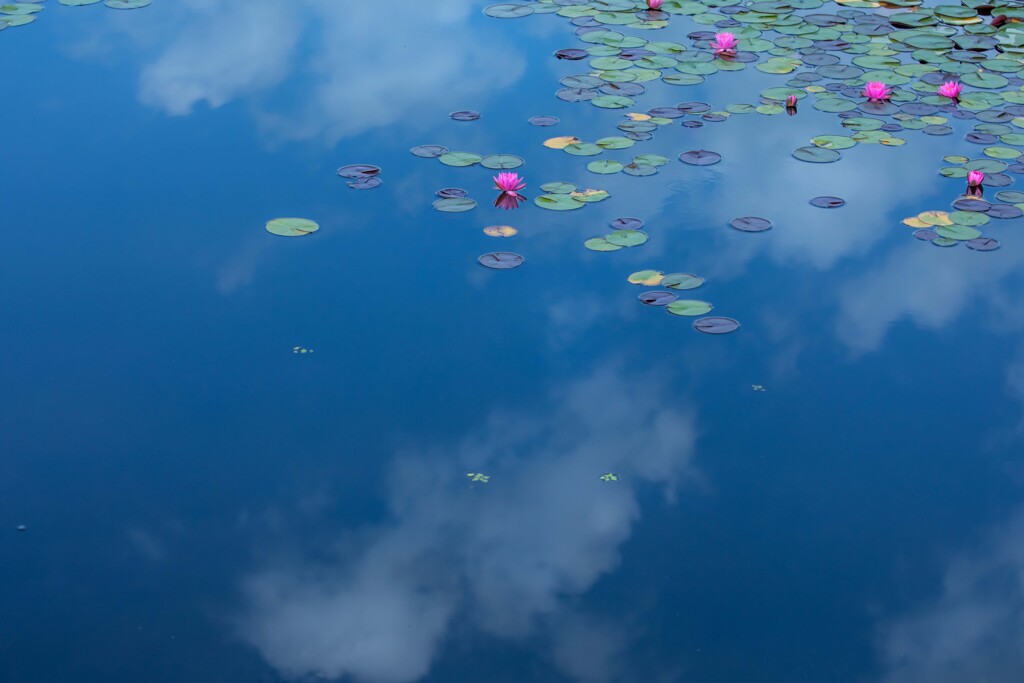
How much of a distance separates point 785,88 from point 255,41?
2.48 metres

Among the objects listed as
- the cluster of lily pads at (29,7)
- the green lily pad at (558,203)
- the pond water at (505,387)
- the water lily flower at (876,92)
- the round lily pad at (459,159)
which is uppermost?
the cluster of lily pads at (29,7)

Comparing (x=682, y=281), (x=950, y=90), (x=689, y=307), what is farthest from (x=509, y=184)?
(x=950, y=90)

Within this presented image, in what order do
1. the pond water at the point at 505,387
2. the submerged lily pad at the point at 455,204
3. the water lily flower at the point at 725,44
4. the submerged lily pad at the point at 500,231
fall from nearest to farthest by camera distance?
the pond water at the point at 505,387, the submerged lily pad at the point at 500,231, the submerged lily pad at the point at 455,204, the water lily flower at the point at 725,44

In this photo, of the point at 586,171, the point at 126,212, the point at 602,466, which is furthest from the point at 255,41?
the point at 602,466

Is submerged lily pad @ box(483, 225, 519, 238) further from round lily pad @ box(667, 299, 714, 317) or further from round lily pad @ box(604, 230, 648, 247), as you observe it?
round lily pad @ box(667, 299, 714, 317)

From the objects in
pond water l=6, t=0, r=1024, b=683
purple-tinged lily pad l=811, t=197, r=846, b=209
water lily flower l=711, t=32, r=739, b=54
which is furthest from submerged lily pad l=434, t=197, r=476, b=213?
water lily flower l=711, t=32, r=739, b=54

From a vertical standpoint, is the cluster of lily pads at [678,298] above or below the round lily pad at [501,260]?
below

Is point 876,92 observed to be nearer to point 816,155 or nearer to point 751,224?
point 816,155

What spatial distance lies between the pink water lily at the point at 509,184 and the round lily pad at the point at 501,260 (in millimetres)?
350

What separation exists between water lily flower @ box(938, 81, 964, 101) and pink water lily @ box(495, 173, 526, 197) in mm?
1894

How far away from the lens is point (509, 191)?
3652 mm

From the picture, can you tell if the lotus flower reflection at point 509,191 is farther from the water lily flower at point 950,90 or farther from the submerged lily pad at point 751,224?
the water lily flower at point 950,90

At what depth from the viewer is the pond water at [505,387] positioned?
2211 millimetres

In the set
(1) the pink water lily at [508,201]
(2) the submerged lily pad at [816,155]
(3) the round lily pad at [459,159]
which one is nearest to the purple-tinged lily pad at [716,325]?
(1) the pink water lily at [508,201]
